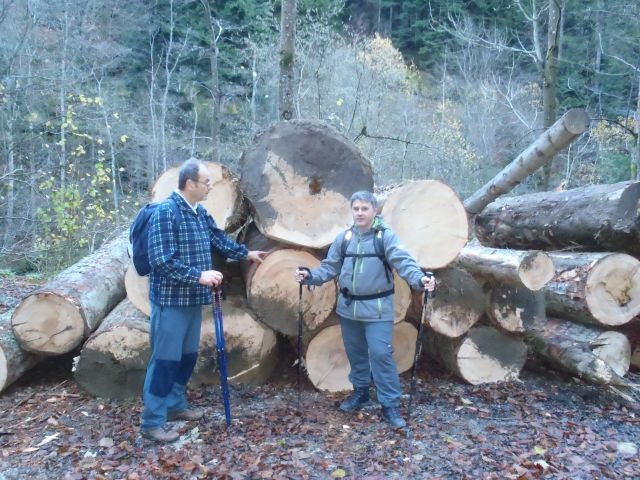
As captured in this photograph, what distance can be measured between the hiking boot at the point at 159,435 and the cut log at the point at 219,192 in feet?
5.46

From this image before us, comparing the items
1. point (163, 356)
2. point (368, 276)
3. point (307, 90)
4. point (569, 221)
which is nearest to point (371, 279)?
point (368, 276)

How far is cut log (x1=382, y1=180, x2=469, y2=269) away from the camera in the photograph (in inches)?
173

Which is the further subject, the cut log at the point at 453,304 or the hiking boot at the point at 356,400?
the cut log at the point at 453,304

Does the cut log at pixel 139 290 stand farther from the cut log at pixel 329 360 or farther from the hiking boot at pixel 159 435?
the cut log at pixel 329 360

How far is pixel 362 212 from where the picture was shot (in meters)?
3.86

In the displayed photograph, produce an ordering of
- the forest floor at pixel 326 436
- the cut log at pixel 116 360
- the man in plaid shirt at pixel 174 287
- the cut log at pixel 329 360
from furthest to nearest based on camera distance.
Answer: the cut log at pixel 329 360, the cut log at pixel 116 360, the man in plaid shirt at pixel 174 287, the forest floor at pixel 326 436

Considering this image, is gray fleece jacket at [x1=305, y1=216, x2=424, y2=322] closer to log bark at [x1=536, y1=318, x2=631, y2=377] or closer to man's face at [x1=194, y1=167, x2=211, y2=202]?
man's face at [x1=194, y1=167, x2=211, y2=202]

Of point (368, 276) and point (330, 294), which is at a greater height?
point (368, 276)

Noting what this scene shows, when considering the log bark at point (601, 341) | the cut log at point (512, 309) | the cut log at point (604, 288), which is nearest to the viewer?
the cut log at point (512, 309)

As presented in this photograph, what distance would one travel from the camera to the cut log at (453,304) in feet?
15.1

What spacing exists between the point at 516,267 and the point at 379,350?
4.53ft

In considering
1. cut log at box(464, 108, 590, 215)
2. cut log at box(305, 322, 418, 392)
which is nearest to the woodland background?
cut log at box(464, 108, 590, 215)

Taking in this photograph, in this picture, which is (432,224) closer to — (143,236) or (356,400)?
(356,400)

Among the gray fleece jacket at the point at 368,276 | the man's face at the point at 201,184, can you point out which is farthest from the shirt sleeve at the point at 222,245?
the gray fleece jacket at the point at 368,276
